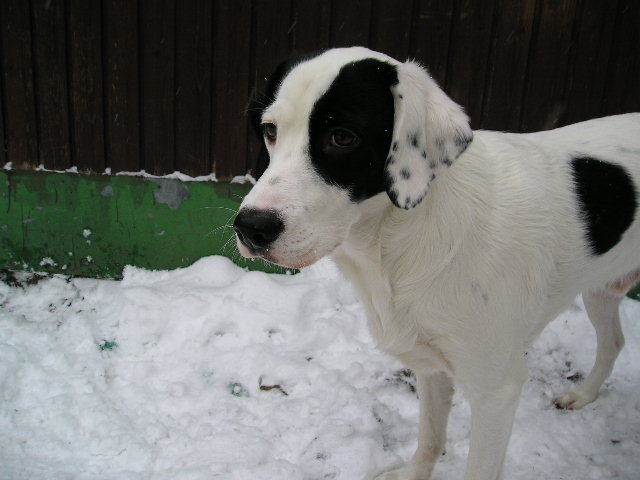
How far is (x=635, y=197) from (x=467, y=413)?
145 cm

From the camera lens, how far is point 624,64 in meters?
3.74

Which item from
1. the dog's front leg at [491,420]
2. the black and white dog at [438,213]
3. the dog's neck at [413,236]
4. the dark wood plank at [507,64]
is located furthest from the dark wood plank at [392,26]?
the dog's front leg at [491,420]

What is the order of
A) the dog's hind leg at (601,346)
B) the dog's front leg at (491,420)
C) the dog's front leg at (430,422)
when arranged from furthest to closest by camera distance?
1. the dog's hind leg at (601,346)
2. the dog's front leg at (430,422)
3. the dog's front leg at (491,420)

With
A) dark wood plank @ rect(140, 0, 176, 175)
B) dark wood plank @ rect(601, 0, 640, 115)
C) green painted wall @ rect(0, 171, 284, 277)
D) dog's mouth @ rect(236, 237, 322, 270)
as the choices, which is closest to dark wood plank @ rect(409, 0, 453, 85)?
dark wood plank @ rect(601, 0, 640, 115)

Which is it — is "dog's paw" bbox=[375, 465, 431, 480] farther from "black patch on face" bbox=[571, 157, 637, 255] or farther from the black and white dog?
"black patch on face" bbox=[571, 157, 637, 255]

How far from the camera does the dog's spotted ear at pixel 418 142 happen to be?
1.65m

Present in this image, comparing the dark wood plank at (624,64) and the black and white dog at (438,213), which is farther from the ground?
the dark wood plank at (624,64)

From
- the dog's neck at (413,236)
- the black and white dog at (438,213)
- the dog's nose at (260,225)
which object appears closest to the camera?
the dog's nose at (260,225)

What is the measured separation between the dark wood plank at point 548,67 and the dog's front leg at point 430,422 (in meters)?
2.28

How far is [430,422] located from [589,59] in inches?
111

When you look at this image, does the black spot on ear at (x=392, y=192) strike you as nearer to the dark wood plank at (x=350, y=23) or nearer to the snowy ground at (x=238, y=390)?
the snowy ground at (x=238, y=390)

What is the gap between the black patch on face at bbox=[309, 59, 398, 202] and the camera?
168 cm

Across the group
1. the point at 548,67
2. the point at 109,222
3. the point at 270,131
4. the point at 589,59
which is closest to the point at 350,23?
the point at 548,67

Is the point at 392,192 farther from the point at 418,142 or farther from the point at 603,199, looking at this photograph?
the point at 603,199
